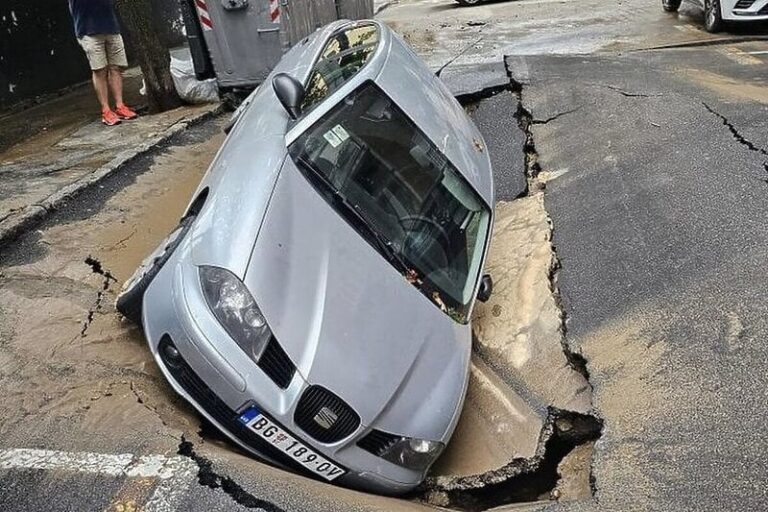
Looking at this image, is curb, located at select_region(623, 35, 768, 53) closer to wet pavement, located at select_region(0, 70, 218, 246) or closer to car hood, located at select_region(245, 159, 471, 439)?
wet pavement, located at select_region(0, 70, 218, 246)

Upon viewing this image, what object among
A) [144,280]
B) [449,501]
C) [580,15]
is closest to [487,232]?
[449,501]

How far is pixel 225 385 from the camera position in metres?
2.93

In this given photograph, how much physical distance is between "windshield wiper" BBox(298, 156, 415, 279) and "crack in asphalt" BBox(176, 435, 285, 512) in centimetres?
119

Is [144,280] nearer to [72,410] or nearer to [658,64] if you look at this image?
[72,410]

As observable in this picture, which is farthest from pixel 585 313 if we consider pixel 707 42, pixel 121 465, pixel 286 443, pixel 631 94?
pixel 707 42

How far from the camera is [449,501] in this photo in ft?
11.1

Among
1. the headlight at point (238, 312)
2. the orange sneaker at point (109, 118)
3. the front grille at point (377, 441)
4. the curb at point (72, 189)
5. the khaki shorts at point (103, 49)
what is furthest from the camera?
the orange sneaker at point (109, 118)

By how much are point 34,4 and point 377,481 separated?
920 centimetres

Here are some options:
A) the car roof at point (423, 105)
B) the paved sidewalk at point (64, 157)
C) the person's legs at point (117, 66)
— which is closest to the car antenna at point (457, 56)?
the paved sidewalk at point (64, 157)

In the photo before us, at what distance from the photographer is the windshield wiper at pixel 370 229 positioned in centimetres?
337

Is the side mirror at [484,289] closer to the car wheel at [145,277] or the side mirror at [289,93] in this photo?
the side mirror at [289,93]

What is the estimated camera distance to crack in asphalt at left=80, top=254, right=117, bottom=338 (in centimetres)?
400

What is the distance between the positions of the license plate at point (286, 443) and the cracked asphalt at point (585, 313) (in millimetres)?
106

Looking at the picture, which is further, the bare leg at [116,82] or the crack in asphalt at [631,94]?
the bare leg at [116,82]
